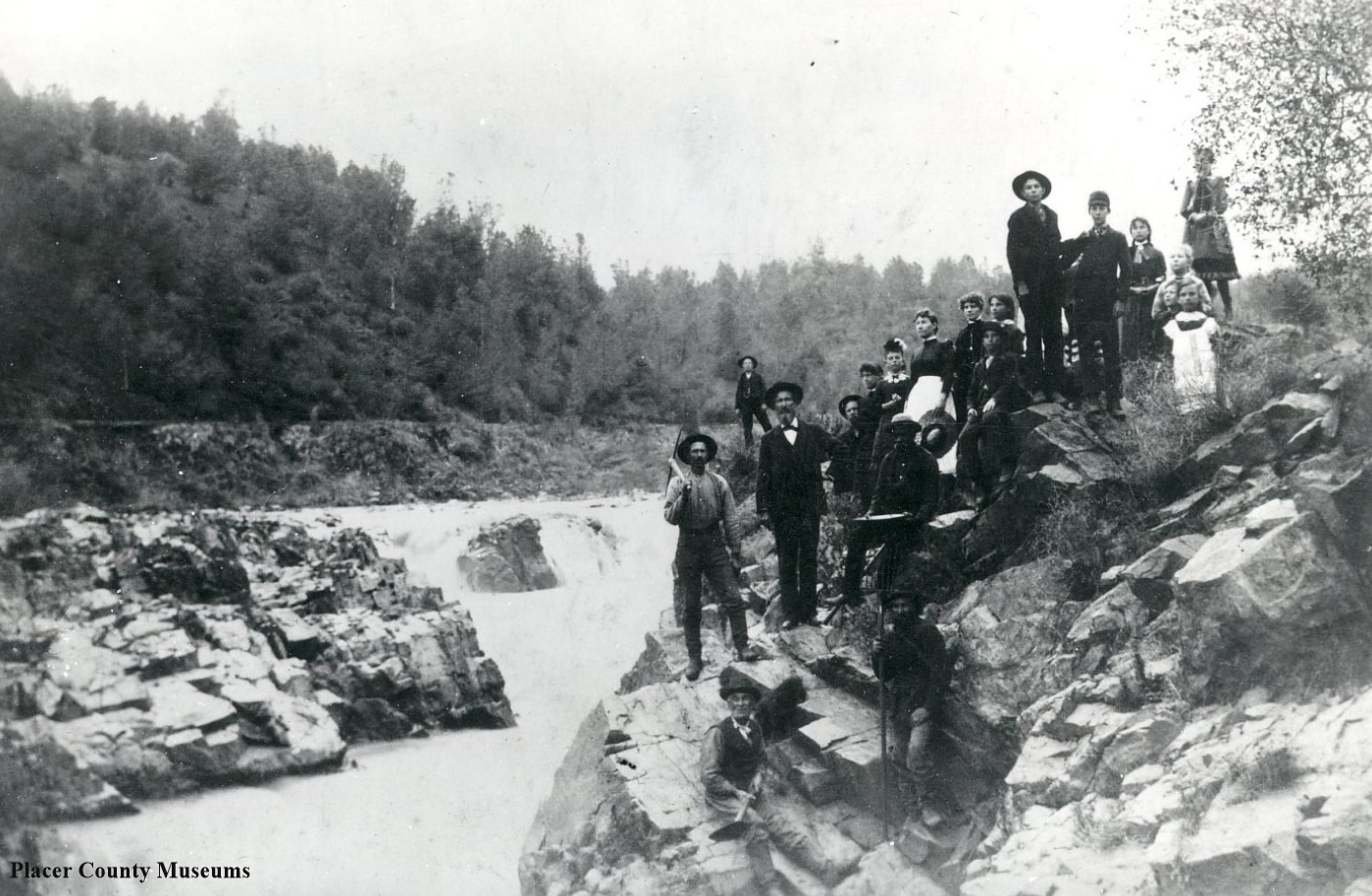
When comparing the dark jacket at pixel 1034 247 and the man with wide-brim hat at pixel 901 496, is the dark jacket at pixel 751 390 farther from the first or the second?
the man with wide-brim hat at pixel 901 496

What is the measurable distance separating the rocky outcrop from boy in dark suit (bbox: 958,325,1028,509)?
8193mm

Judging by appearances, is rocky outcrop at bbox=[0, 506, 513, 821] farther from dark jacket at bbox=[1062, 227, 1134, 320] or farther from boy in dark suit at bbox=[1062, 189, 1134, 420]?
dark jacket at bbox=[1062, 227, 1134, 320]

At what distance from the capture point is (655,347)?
35094 mm

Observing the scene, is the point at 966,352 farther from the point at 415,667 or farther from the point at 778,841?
the point at 415,667

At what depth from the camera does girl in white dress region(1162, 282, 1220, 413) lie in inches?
311

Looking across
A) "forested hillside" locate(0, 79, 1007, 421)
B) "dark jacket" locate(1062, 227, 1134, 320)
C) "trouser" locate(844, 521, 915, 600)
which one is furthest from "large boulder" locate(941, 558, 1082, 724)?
"forested hillside" locate(0, 79, 1007, 421)

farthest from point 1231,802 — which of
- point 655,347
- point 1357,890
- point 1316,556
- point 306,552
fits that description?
point 655,347

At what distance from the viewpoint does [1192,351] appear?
8164 mm

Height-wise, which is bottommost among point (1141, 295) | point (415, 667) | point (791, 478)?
point (415, 667)

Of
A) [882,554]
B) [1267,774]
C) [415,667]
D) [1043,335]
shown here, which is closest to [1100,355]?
[1043,335]

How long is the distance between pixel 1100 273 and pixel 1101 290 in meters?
0.16

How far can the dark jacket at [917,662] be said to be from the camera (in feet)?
24.3

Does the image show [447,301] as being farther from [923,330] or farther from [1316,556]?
[1316,556]

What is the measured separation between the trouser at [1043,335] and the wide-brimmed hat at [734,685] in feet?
12.9
